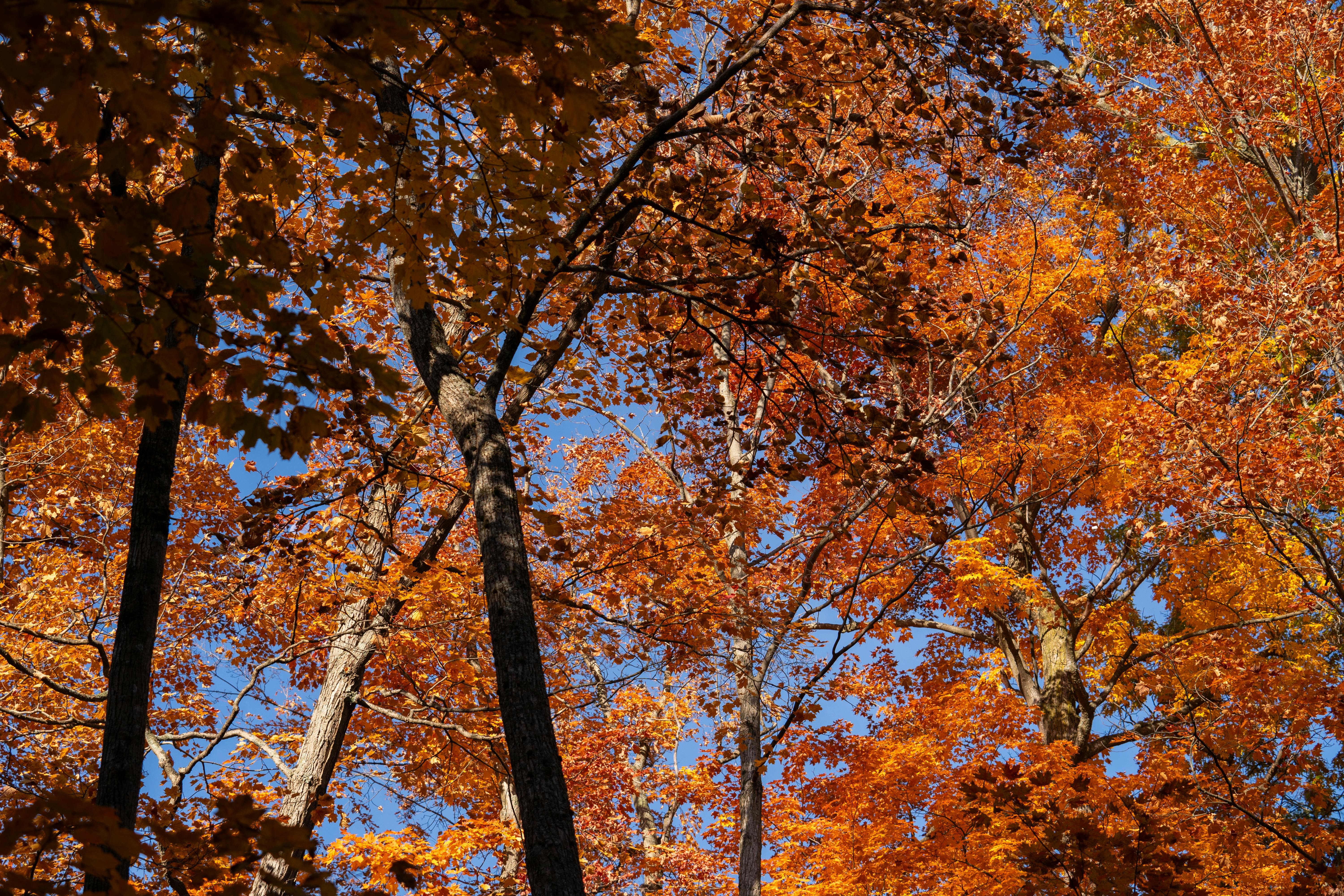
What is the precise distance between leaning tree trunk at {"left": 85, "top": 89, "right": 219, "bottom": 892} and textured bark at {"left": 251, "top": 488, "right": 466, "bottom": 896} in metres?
3.15

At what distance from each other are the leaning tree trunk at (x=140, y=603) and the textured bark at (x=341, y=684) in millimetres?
3150

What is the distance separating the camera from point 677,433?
1001 cm

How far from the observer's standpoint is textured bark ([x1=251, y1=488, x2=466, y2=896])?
7.55m

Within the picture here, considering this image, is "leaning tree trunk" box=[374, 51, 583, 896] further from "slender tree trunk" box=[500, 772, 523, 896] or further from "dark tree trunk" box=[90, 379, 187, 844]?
"slender tree trunk" box=[500, 772, 523, 896]

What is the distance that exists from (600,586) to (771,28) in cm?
799

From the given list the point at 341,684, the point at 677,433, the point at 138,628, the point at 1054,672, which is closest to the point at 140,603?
the point at 138,628

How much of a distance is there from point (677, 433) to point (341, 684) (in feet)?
13.8

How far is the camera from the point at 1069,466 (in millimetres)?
13938

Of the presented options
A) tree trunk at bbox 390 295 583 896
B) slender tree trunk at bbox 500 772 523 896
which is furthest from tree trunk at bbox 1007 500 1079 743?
tree trunk at bbox 390 295 583 896

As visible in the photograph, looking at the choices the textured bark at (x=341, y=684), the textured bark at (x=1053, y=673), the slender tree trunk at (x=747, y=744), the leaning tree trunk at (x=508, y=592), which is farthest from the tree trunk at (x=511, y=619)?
the textured bark at (x=1053, y=673)

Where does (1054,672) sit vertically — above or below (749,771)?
above

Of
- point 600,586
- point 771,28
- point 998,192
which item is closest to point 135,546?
point 771,28

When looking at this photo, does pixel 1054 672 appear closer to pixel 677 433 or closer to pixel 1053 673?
pixel 1053 673

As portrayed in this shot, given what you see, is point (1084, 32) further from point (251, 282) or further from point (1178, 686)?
point (251, 282)
